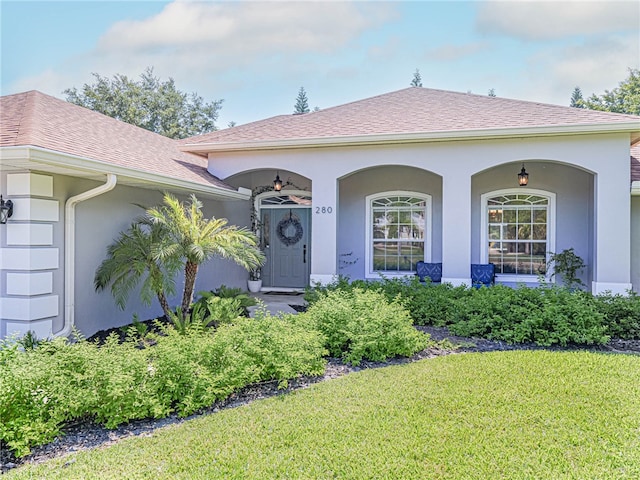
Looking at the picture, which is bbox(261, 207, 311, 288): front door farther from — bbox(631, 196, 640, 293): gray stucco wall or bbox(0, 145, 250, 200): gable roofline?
bbox(631, 196, 640, 293): gray stucco wall

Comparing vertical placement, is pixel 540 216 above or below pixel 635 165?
below

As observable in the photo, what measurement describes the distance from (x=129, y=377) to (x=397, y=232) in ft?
27.4

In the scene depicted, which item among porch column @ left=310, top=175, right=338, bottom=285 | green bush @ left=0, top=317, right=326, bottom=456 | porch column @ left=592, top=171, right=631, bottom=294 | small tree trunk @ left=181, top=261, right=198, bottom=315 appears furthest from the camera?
porch column @ left=310, top=175, right=338, bottom=285

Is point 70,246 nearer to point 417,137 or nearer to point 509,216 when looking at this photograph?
point 417,137

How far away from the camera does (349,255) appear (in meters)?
11.5

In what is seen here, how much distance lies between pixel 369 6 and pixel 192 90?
27.0 m

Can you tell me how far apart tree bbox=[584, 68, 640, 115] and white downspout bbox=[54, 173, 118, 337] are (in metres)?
26.6

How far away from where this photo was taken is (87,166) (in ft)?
19.9

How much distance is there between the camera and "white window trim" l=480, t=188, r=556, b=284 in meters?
10.3

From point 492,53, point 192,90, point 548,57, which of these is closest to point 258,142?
point 492,53

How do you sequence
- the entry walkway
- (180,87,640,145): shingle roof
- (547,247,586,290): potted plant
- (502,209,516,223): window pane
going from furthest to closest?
(502,209,516,223): window pane, (547,247,586,290): potted plant, the entry walkway, (180,87,640,145): shingle roof

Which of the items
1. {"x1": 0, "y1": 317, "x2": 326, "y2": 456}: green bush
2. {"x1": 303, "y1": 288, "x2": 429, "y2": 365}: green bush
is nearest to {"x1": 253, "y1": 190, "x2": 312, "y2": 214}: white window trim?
{"x1": 303, "y1": 288, "x2": 429, "y2": 365}: green bush

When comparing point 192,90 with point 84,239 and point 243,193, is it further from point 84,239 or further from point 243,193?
point 84,239

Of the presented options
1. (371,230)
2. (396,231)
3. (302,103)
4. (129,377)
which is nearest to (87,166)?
(129,377)
